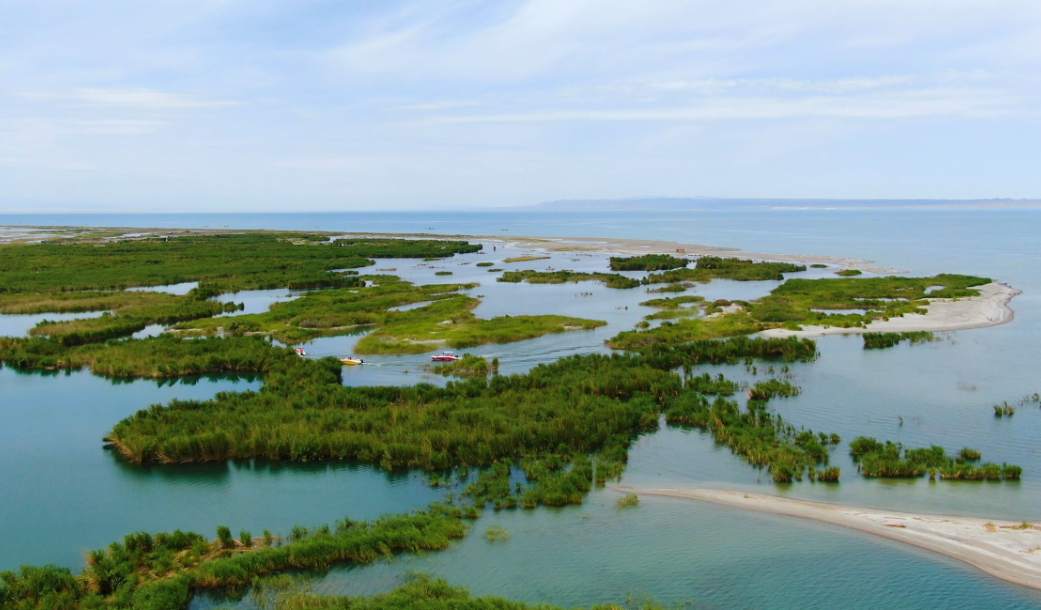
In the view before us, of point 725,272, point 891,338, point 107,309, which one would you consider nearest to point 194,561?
point 891,338

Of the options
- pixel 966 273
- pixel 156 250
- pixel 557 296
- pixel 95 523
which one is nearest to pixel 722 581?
pixel 95 523

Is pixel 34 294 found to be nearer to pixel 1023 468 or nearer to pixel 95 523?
pixel 95 523

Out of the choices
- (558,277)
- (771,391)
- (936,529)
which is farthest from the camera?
(558,277)

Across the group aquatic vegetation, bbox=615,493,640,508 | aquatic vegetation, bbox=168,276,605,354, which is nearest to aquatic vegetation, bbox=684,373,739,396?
aquatic vegetation, bbox=615,493,640,508

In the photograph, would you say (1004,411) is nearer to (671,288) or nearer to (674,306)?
(674,306)

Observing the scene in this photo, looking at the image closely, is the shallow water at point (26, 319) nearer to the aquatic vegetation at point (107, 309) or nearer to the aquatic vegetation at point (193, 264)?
the aquatic vegetation at point (107, 309)
